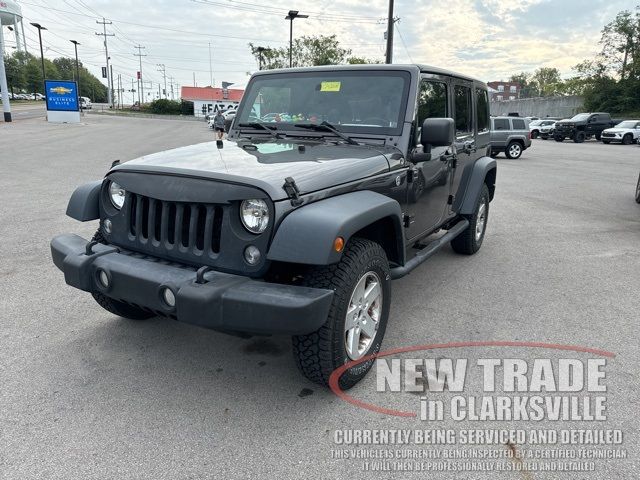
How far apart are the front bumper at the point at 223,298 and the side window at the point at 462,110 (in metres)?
3.04

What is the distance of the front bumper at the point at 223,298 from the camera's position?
234cm

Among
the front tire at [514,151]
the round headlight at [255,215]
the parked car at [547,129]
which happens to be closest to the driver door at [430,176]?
the round headlight at [255,215]

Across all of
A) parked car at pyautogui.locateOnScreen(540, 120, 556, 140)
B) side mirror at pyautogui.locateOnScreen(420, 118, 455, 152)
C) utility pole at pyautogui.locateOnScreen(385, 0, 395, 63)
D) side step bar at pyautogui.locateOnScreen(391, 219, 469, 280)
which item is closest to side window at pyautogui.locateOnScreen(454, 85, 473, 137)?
side step bar at pyautogui.locateOnScreen(391, 219, 469, 280)

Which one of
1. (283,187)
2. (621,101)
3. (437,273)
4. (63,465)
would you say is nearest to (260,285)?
(283,187)

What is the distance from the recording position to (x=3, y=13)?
53.9 metres

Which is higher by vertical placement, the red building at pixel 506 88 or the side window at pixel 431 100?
the red building at pixel 506 88

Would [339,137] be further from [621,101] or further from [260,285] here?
[621,101]

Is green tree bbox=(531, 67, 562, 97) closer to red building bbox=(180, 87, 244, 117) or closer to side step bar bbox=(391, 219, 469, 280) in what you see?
red building bbox=(180, 87, 244, 117)

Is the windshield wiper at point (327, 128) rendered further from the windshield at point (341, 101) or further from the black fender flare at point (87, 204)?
the black fender flare at point (87, 204)

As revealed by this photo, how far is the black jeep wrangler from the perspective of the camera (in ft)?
8.00

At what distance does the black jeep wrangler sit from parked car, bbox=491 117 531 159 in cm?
1651

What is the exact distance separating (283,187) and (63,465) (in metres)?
1.71

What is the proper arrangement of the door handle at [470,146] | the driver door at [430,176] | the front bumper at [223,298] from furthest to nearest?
the door handle at [470,146]
the driver door at [430,176]
the front bumper at [223,298]

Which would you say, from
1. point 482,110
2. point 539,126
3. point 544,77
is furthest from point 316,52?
point 544,77
